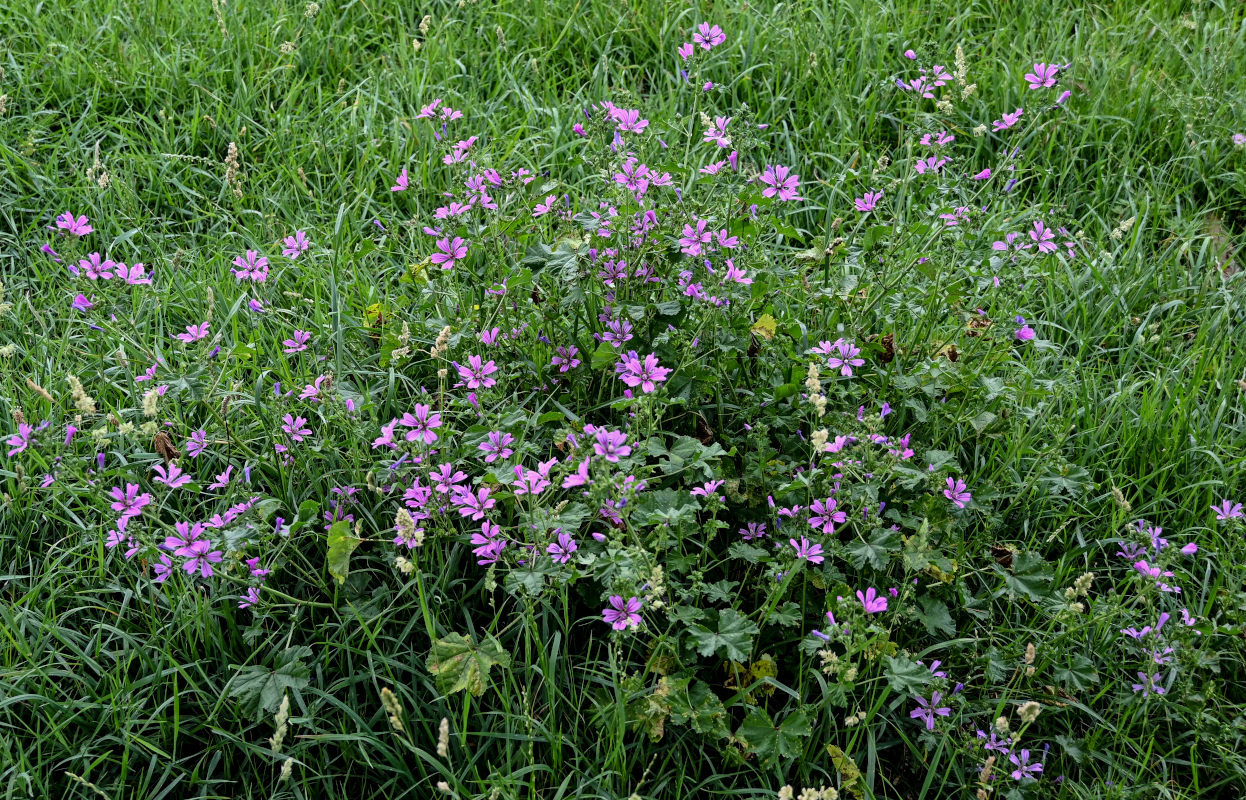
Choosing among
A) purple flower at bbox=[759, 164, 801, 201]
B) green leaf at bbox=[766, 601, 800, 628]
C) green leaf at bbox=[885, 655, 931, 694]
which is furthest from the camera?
purple flower at bbox=[759, 164, 801, 201]

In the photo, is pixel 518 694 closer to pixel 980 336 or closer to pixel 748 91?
pixel 980 336

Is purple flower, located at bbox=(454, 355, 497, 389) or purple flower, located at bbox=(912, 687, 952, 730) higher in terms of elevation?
purple flower, located at bbox=(454, 355, 497, 389)

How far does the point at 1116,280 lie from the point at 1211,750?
1.62 meters

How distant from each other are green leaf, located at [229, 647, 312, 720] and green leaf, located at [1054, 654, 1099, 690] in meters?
1.60

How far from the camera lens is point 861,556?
7.03 feet

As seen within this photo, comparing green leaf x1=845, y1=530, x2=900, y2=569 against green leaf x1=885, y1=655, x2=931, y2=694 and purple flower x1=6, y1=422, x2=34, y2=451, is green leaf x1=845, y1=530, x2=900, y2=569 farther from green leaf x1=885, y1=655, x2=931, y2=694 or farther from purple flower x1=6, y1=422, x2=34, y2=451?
purple flower x1=6, y1=422, x2=34, y2=451

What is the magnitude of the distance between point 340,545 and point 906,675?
3.86 feet

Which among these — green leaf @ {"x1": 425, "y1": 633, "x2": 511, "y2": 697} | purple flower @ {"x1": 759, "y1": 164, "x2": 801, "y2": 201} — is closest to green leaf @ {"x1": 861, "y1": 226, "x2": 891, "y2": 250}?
purple flower @ {"x1": 759, "y1": 164, "x2": 801, "y2": 201}

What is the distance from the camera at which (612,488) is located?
6.21ft

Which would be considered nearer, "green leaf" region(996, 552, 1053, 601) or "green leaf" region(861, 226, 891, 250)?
"green leaf" region(996, 552, 1053, 601)

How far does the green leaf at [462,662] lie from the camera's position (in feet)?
6.51

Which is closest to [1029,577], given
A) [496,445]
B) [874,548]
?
[874,548]

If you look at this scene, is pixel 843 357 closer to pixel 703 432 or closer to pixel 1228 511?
pixel 703 432

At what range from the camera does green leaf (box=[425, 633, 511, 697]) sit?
6.51 feet
